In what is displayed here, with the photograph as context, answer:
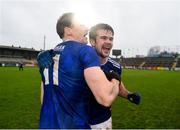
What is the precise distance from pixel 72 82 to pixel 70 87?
5 centimetres

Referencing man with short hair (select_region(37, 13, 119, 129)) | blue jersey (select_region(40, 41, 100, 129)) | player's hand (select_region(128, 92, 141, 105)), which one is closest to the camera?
man with short hair (select_region(37, 13, 119, 129))

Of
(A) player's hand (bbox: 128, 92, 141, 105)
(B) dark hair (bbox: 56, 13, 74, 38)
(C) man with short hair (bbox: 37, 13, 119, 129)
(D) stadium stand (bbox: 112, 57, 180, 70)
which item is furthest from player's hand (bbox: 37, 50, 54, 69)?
(D) stadium stand (bbox: 112, 57, 180, 70)

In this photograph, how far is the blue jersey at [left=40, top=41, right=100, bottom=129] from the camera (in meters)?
2.97

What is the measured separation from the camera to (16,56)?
114 meters

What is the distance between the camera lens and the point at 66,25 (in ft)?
10.3

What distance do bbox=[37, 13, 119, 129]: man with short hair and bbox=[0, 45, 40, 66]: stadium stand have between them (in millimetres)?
98948

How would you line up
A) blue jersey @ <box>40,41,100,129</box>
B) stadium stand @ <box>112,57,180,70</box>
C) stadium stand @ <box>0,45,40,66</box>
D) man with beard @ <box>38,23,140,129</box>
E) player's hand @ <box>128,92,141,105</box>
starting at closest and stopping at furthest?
blue jersey @ <box>40,41,100,129</box>, player's hand @ <box>128,92,141,105</box>, man with beard @ <box>38,23,140,129</box>, stadium stand @ <box>0,45,40,66</box>, stadium stand @ <box>112,57,180,70</box>

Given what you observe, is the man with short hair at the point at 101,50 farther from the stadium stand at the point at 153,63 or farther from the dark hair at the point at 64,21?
the stadium stand at the point at 153,63

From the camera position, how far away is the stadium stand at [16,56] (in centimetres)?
10342

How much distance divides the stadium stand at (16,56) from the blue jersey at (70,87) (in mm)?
98987

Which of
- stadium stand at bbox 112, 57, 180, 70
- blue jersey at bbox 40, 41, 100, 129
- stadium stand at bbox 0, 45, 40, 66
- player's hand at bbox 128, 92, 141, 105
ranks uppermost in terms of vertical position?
blue jersey at bbox 40, 41, 100, 129

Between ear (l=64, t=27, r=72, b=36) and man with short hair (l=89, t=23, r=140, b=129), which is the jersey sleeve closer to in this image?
ear (l=64, t=27, r=72, b=36)

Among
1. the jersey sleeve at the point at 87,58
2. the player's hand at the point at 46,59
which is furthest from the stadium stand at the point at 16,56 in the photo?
the jersey sleeve at the point at 87,58

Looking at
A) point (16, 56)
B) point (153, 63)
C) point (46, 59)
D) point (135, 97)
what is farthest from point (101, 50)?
point (153, 63)
